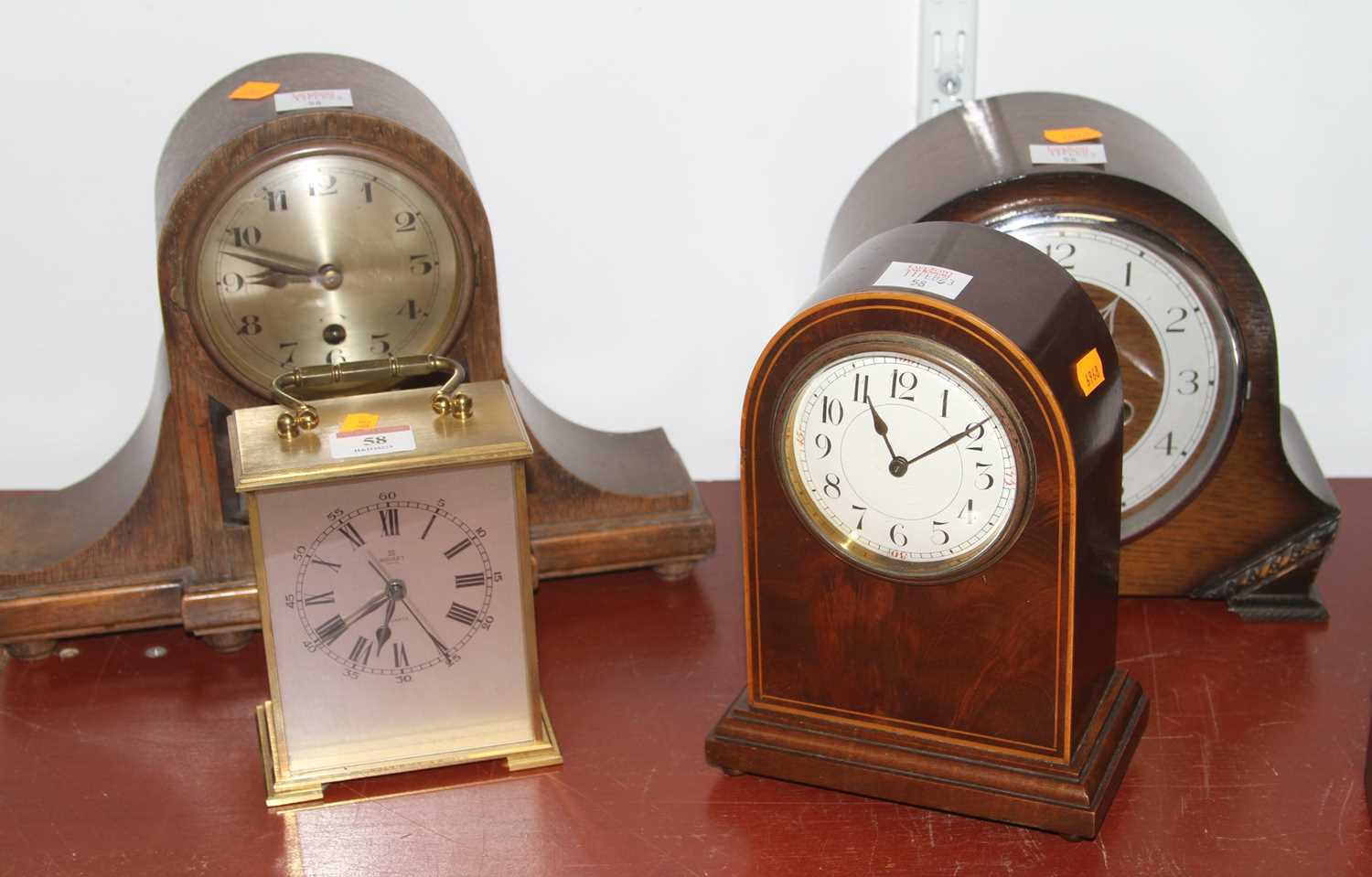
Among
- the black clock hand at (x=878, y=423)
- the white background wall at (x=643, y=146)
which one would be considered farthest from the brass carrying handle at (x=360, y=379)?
the white background wall at (x=643, y=146)

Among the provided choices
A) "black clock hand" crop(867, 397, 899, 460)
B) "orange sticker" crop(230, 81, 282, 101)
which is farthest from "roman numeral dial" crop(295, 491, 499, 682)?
"orange sticker" crop(230, 81, 282, 101)

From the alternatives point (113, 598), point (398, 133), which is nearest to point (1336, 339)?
point (398, 133)

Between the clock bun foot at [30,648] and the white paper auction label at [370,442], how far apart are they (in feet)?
2.04

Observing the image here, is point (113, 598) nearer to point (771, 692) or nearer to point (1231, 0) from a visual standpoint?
point (771, 692)

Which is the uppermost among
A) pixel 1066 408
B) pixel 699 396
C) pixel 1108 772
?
pixel 1066 408

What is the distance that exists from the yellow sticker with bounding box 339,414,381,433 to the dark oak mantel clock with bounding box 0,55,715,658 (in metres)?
0.27

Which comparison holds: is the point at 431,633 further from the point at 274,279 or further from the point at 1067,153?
the point at 1067,153

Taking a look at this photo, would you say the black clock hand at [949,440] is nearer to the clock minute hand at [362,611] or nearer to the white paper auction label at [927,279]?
the white paper auction label at [927,279]

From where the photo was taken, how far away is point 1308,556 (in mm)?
2076

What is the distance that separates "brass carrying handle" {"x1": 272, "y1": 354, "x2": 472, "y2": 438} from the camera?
1.76 m

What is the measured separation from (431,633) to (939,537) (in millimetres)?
573

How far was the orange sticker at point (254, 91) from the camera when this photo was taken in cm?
200

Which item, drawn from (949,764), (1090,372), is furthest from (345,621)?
(1090,372)

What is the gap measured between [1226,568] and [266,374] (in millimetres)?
1239
